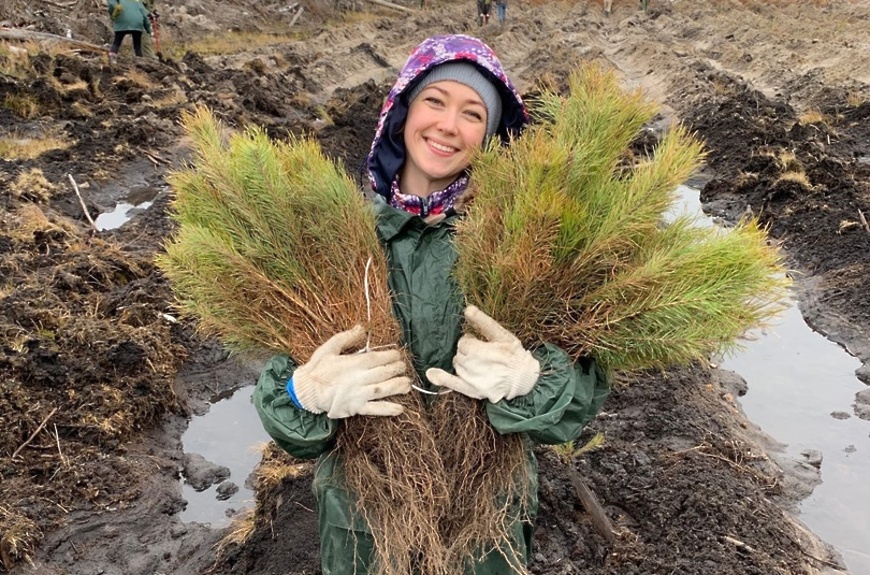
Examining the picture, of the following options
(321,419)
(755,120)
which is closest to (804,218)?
(755,120)

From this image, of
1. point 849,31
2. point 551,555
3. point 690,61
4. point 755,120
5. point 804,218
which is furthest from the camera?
point 849,31

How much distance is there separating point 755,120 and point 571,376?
10.8 metres

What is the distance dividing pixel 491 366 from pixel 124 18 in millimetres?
14828

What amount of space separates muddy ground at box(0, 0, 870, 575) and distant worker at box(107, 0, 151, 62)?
50 cm

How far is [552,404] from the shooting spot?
5.85ft

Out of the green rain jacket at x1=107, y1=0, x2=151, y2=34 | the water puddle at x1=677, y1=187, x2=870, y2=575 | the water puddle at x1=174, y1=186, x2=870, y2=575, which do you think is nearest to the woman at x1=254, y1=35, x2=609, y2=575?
the water puddle at x1=677, y1=187, x2=870, y2=575

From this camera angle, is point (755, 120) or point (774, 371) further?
point (755, 120)

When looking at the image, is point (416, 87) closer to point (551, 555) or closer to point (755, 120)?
point (551, 555)

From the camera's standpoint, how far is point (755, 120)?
36.7 ft

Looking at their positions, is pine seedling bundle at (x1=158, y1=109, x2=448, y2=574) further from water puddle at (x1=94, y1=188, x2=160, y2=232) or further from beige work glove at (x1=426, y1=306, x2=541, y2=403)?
water puddle at (x1=94, y1=188, x2=160, y2=232)

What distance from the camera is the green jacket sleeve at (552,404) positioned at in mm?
1770

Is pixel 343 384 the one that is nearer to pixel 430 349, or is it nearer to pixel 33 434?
pixel 430 349

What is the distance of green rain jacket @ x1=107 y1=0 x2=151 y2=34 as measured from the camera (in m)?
14.2

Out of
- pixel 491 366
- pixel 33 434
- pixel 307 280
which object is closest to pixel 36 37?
pixel 33 434
